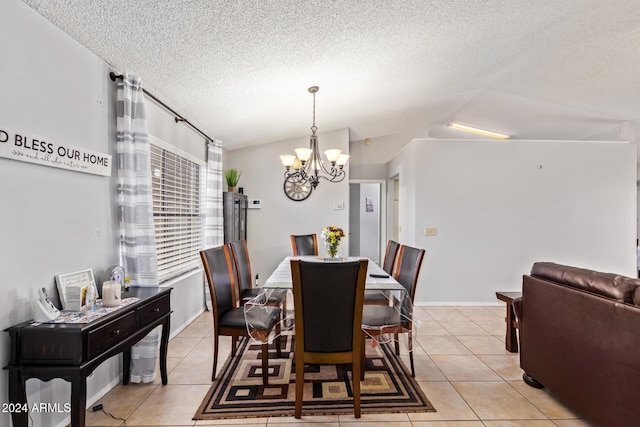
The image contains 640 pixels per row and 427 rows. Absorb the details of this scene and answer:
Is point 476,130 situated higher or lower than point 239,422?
higher

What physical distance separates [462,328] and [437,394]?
159 centimetres

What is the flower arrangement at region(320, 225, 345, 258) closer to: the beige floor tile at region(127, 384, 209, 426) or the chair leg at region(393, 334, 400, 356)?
the chair leg at region(393, 334, 400, 356)

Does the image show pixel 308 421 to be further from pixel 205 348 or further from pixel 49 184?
pixel 49 184

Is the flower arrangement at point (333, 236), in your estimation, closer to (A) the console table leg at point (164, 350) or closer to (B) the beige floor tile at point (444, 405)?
(B) the beige floor tile at point (444, 405)

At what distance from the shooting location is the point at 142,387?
96.0 inches

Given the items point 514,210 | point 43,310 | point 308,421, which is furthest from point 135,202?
point 514,210

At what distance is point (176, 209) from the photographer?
3.65 metres

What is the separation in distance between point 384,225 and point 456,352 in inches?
139

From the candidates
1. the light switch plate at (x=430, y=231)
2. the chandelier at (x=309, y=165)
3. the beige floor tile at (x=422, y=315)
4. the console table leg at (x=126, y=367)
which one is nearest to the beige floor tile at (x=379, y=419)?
the console table leg at (x=126, y=367)

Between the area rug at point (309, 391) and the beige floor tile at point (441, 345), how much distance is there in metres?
0.44

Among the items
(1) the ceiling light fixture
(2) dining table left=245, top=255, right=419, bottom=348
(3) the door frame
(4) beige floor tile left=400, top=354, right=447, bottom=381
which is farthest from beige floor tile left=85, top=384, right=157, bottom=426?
(1) the ceiling light fixture

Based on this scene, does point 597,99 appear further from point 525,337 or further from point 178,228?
point 178,228

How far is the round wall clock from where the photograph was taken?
17.6 feet

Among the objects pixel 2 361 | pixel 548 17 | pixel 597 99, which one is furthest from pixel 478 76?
pixel 2 361
